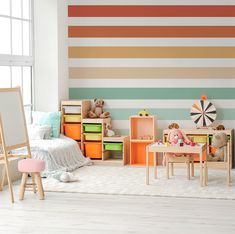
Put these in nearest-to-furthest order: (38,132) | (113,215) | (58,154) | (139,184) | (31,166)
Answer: (113,215) → (31,166) → (139,184) → (58,154) → (38,132)

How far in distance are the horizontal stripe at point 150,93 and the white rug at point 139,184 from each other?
1106 millimetres

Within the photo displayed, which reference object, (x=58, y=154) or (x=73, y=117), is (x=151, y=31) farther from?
(x=58, y=154)

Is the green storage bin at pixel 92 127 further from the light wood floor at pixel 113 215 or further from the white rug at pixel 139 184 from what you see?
the light wood floor at pixel 113 215

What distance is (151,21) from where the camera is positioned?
8469 mm

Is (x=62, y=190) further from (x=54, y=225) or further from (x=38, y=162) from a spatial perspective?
(x=54, y=225)

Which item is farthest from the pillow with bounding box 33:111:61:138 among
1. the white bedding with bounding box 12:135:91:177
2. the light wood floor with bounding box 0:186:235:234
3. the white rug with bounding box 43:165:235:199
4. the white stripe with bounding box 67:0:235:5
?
the light wood floor with bounding box 0:186:235:234

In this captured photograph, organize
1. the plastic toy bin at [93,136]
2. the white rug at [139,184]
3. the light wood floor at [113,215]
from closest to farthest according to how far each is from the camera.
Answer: the light wood floor at [113,215] < the white rug at [139,184] < the plastic toy bin at [93,136]

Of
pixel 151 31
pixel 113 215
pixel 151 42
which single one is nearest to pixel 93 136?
pixel 151 42

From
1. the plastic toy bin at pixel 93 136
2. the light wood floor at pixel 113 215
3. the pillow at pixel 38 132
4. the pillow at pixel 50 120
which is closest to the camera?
the light wood floor at pixel 113 215

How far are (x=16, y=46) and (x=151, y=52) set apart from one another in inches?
71.4

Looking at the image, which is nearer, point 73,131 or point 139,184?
point 139,184

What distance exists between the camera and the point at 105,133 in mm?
8445

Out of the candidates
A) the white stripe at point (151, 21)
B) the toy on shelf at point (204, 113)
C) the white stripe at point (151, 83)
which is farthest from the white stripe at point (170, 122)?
the white stripe at point (151, 21)

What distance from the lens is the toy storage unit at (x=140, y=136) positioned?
8414 millimetres
